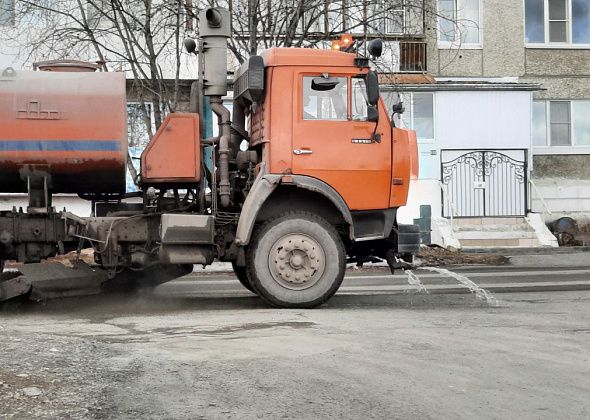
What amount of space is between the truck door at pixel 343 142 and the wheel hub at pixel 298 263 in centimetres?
68

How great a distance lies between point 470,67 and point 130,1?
11.5 meters

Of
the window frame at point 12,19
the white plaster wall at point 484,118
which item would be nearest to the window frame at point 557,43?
the white plaster wall at point 484,118

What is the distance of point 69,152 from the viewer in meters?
9.10

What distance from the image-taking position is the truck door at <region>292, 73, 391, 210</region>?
948 cm

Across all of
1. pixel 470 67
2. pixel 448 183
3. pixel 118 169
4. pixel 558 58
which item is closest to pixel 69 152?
pixel 118 169

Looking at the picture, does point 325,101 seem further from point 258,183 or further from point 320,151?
point 258,183

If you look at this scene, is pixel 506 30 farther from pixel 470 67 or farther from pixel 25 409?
pixel 25 409

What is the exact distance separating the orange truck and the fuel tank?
0.02m

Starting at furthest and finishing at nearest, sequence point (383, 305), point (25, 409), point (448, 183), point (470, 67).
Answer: point (470, 67), point (448, 183), point (383, 305), point (25, 409)

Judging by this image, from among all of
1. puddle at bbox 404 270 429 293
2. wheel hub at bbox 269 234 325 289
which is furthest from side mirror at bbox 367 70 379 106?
puddle at bbox 404 270 429 293

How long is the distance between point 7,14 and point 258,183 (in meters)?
13.0

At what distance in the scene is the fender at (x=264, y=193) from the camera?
9328mm

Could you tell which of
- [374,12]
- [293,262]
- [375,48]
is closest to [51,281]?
[293,262]

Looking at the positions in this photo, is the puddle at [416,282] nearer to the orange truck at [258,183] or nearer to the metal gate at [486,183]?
the orange truck at [258,183]
